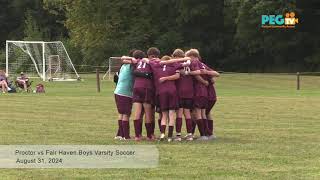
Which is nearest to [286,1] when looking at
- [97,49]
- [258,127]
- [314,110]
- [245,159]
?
[97,49]

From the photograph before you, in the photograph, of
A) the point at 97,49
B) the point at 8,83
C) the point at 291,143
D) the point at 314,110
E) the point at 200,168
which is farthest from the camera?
the point at 97,49

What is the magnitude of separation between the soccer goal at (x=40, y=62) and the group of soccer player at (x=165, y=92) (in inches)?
1303

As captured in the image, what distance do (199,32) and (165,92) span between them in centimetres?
5812

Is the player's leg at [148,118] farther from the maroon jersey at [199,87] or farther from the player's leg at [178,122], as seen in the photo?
the maroon jersey at [199,87]

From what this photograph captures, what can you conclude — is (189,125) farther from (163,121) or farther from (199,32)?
(199,32)

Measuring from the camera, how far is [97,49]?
65.1 m

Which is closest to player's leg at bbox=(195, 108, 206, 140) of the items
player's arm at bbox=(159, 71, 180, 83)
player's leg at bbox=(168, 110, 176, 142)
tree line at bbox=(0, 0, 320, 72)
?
player's leg at bbox=(168, 110, 176, 142)

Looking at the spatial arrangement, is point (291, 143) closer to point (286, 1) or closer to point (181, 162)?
point (181, 162)

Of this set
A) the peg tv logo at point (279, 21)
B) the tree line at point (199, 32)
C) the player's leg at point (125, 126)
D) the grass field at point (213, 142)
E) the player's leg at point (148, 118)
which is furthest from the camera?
the tree line at point (199, 32)

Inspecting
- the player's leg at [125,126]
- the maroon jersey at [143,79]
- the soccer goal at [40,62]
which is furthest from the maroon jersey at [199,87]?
the soccer goal at [40,62]

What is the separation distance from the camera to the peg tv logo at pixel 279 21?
196 feet

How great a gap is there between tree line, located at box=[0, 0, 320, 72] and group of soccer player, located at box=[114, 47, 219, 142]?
157ft

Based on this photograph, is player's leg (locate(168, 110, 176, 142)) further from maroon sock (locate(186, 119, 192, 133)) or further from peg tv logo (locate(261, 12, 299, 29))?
peg tv logo (locate(261, 12, 299, 29))

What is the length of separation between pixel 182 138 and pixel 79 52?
56333mm
